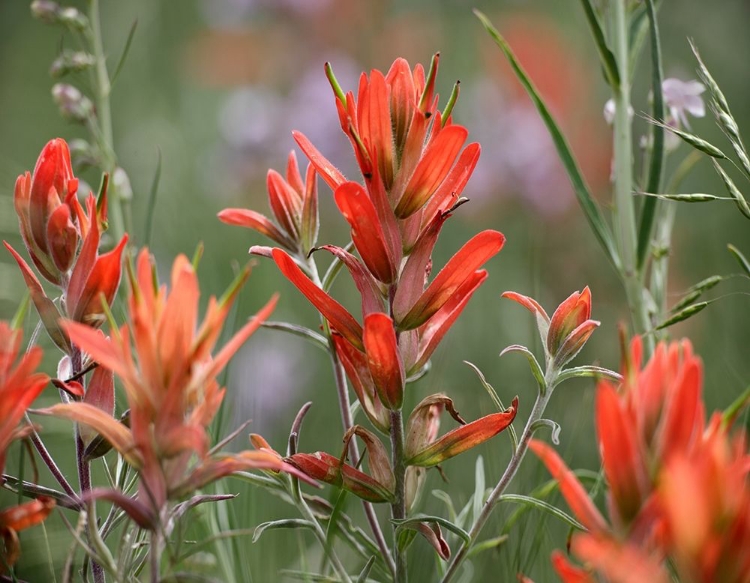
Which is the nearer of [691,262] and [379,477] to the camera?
[379,477]

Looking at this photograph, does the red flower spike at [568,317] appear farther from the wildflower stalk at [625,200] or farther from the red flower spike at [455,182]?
the wildflower stalk at [625,200]

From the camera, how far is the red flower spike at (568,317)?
Result: 1.25 ft

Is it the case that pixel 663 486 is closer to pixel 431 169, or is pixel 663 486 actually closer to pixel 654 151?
pixel 431 169

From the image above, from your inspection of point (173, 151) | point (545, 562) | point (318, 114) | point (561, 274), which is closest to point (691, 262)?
point (561, 274)

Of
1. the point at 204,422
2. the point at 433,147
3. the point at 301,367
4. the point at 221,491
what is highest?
the point at 433,147

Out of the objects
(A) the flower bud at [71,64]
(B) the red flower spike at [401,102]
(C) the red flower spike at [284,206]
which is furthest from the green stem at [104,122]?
(B) the red flower spike at [401,102]

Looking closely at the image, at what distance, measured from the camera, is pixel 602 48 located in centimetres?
54

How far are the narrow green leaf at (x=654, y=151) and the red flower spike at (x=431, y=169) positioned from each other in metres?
0.19

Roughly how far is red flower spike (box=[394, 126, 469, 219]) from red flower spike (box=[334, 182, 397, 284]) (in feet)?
0.06

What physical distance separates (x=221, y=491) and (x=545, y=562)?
186 mm

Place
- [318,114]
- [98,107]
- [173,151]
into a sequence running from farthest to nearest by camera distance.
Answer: [173,151], [318,114], [98,107]

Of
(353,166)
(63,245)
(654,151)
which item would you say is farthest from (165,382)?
(353,166)

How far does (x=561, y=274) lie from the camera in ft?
4.55

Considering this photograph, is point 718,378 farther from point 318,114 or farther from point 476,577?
point 318,114
